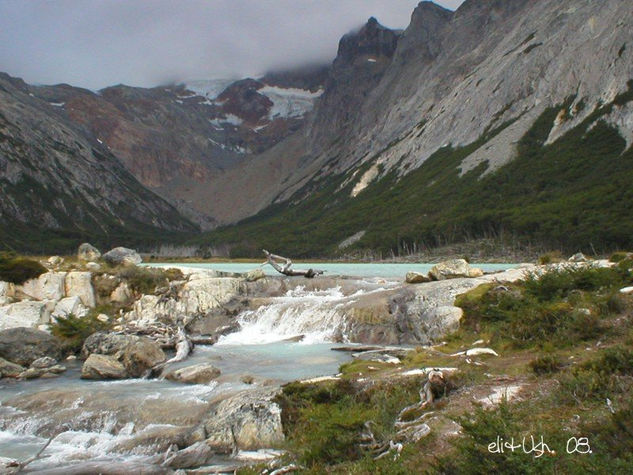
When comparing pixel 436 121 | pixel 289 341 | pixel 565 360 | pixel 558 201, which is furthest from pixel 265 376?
pixel 436 121

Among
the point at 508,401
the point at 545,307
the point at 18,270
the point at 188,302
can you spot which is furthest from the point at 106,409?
the point at 18,270

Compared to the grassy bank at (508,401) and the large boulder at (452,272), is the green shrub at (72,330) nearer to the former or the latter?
the grassy bank at (508,401)

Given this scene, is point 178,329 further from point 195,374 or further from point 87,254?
point 87,254

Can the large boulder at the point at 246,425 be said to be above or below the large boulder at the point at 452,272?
below

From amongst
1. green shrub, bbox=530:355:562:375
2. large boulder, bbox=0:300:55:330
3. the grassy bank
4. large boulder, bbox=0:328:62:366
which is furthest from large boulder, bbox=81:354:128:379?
green shrub, bbox=530:355:562:375

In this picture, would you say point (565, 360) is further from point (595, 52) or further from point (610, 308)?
point (595, 52)

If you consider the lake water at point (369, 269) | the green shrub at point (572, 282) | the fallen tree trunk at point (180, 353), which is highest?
the lake water at point (369, 269)

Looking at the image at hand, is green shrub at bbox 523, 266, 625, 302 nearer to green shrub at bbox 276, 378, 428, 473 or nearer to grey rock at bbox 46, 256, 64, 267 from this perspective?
green shrub at bbox 276, 378, 428, 473

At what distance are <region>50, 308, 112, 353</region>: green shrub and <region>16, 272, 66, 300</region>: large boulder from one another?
4220mm

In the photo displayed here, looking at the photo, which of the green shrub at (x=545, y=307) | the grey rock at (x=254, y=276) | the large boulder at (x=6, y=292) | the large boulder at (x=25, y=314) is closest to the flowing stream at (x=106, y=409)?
the green shrub at (x=545, y=307)

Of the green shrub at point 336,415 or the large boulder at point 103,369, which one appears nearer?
the green shrub at point 336,415

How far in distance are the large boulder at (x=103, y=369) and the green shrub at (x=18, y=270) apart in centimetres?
1563

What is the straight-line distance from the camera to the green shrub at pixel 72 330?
29.2 m

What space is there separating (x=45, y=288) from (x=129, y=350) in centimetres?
1462
